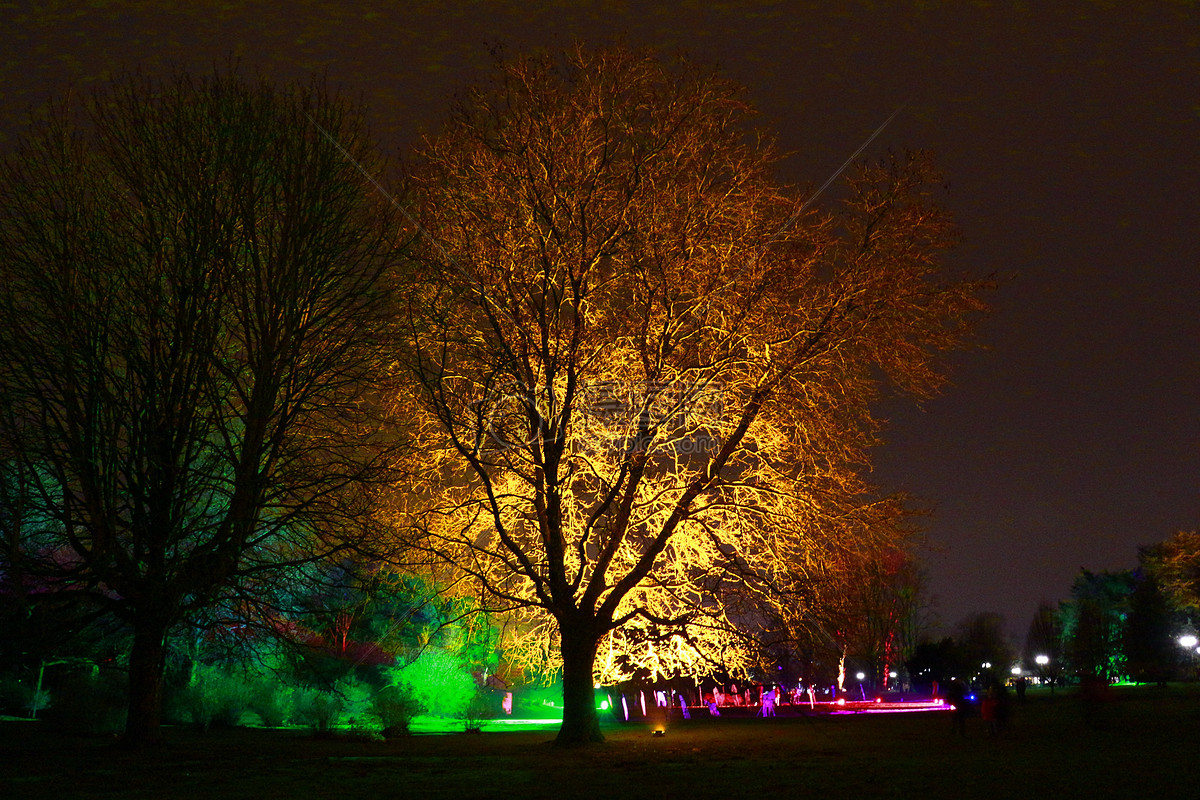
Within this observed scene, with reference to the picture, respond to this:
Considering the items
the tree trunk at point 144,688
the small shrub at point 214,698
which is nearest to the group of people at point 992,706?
the tree trunk at point 144,688

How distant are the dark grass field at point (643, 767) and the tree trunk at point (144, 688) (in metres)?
0.48

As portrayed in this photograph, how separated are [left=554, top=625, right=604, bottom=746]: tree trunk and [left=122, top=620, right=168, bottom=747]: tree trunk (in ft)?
21.6

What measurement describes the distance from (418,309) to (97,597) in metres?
7.13

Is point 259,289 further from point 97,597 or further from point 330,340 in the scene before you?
point 97,597

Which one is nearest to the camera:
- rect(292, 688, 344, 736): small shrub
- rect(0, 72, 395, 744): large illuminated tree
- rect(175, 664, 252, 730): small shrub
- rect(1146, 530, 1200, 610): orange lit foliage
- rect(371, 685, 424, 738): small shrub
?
rect(0, 72, 395, 744): large illuminated tree

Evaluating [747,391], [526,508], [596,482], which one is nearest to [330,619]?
[526,508]

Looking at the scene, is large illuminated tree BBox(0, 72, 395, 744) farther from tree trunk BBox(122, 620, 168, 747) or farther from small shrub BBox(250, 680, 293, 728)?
small shrub BBox(250, 680, 293, 728)

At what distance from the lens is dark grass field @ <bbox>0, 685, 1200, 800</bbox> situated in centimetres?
956

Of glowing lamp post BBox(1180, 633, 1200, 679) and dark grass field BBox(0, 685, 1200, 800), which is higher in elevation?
Result: glowing lamp post BBox(1180, 633, 1200, 679)

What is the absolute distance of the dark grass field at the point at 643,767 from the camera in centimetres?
956

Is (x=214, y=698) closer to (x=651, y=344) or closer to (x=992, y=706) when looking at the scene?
(x=651, y=344)

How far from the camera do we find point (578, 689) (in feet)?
57.4

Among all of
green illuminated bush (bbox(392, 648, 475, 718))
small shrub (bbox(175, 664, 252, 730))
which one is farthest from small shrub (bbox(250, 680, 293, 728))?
green illuminated bush (bbox(392, 648, 475, 718))

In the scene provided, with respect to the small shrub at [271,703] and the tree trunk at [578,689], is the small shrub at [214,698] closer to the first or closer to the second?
the small shrub at [271,703]
